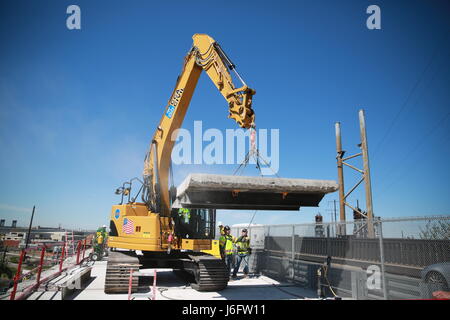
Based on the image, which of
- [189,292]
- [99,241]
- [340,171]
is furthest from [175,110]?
[99,241]

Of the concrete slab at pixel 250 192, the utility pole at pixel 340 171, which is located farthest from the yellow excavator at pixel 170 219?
the utility pole at pixel 340 171

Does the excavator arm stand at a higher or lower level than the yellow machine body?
higher

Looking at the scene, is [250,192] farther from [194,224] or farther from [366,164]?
[366,164]

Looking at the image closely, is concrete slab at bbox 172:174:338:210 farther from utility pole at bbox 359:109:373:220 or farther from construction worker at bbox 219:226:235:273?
construction worker at bbox 219:226:235:273

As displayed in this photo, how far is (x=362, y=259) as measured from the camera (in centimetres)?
884

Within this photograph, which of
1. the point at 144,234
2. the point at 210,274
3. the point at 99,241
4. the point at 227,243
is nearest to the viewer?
the point at 210,274

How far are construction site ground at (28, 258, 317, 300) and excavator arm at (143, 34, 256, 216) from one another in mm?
2656

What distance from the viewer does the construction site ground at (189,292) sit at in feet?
28.8

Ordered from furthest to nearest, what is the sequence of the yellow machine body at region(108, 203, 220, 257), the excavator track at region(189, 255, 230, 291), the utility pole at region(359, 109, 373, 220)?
the utility pole at region(359, 109, 373, 220)
the yellow machine body at region(108, 203, 220, 257)
the excavator track at region(189, 255, 230, 291)

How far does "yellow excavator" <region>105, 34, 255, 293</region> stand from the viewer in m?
9.37

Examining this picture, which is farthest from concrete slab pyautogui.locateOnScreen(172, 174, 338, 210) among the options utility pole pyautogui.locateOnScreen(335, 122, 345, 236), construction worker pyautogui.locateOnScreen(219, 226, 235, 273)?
utility pole pyautogui.locateOnScreen(335, 122, 345, 236)

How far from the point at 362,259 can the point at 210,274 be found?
4663 millimetres

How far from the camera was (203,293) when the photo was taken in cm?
955

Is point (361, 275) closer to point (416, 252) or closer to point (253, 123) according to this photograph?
point (416, 252)
